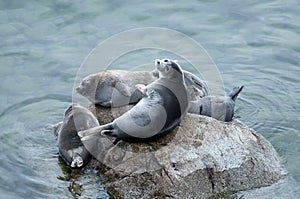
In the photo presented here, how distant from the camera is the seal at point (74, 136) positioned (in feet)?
25.5

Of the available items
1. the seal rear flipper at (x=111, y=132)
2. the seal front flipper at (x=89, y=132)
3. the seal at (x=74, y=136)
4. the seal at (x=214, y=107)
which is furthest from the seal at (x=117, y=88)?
the seal rear flipper at (x=111, y=132)

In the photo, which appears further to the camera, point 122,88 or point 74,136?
point 122,88

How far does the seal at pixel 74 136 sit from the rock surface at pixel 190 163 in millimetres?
143

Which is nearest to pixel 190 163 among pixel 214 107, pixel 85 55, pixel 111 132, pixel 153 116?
pixel 153 116

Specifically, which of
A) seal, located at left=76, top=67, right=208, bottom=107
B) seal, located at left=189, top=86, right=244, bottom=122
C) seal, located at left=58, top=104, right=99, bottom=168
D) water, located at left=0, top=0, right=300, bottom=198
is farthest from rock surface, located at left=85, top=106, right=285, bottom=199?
seal, located at left=76, top=67, right=208, bottom=107

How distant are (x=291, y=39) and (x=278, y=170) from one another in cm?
451

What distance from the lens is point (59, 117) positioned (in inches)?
372

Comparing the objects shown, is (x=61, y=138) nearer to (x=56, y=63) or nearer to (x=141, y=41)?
(x=56, y=63)

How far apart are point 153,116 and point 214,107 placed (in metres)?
1.37

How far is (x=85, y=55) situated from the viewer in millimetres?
11352

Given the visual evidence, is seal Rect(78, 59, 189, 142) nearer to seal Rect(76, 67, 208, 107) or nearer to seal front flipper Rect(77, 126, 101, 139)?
seal front flipper Rect(77, 126, 101, 139)

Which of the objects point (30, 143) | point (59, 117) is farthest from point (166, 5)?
point (30, 143)

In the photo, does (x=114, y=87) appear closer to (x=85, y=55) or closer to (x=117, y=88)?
(x=117, y=88)

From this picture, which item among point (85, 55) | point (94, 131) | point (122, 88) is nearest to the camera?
point (94, 131)
